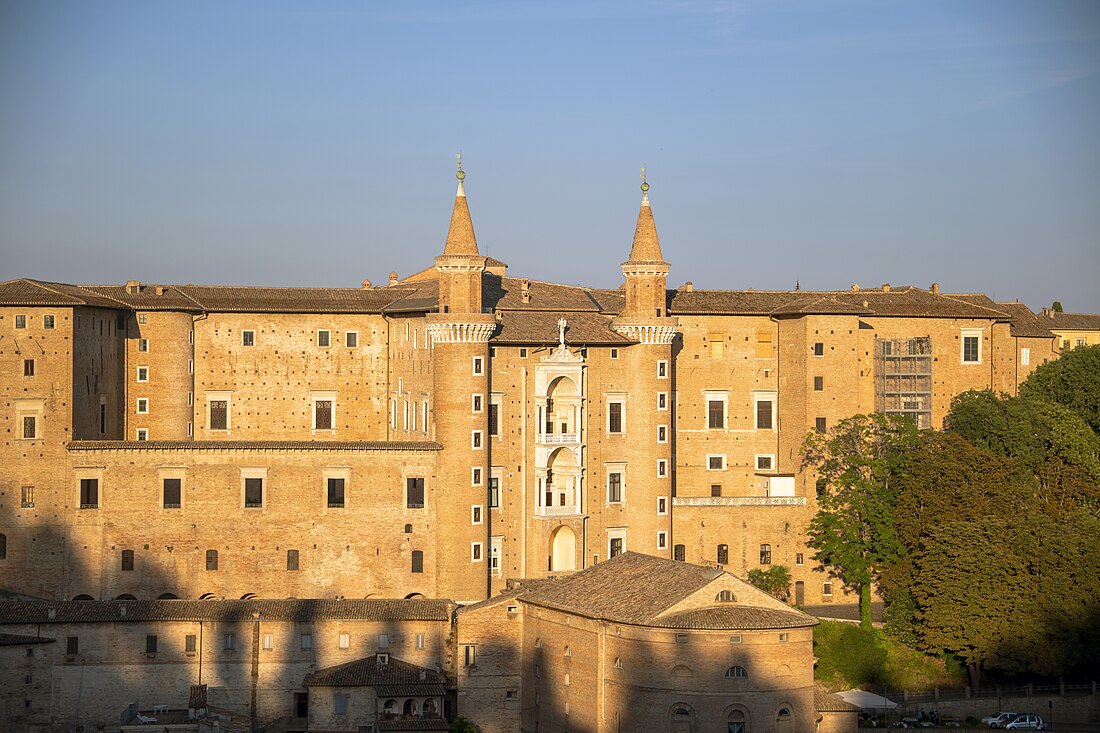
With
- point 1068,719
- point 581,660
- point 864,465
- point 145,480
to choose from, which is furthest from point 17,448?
point 1068,719

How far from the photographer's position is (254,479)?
56.3 metres

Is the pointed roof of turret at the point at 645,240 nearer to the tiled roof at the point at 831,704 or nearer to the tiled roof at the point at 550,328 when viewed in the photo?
the tiled roof at the point at 550,328

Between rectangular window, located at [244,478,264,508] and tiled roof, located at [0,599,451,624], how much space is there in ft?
12.3

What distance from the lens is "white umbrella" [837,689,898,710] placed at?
2052 inches

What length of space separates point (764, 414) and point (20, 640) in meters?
27.3

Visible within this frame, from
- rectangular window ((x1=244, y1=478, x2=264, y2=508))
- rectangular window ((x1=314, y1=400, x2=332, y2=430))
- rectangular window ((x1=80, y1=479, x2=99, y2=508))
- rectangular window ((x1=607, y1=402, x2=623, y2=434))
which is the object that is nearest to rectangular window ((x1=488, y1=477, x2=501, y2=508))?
rectangular window ((x1=607, y1=402, x2=623, y2=434))

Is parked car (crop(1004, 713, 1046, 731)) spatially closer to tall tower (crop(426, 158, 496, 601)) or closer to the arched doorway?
the arched doorway

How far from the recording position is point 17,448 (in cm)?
5572

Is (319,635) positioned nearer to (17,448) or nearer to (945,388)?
(17,448)

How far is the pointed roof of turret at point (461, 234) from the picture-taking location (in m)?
58.0

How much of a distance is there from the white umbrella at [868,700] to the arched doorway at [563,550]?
10.3 meters

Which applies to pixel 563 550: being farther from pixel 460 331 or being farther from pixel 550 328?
pixel 460 331

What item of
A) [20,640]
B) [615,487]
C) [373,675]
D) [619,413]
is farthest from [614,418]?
[20,640]

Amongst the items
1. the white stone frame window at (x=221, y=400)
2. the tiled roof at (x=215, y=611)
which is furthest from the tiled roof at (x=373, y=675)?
the white stone frame window at (x=221, y=400)
